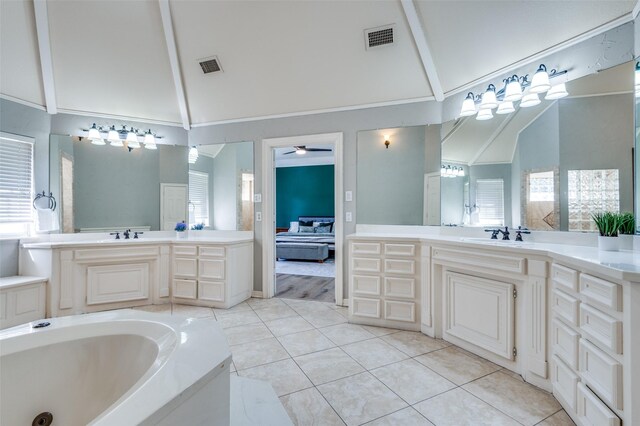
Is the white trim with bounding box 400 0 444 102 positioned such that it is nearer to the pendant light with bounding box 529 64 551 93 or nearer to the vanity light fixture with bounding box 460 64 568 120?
the vanity light fixture with bounding box 460 64 568 120

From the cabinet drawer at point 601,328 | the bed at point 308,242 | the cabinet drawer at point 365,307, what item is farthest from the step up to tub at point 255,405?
the bed at point 308,242

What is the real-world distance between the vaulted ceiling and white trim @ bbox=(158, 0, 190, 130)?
30 mm

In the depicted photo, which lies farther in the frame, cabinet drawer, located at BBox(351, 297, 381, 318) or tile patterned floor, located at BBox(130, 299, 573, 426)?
cabinet drawer, located at BBox(351, 297, 381, 318)

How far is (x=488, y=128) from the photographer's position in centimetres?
286

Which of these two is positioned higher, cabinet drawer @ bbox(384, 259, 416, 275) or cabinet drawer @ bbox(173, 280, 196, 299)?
cabinet drawer @ bbox(384, 259, 416, 275)

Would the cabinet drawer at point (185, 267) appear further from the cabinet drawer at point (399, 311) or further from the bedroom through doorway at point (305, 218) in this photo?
the cabinet drawer at point (399, 311)

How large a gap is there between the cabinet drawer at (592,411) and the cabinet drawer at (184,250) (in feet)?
12.0

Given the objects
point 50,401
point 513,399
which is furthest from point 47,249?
point 513,399

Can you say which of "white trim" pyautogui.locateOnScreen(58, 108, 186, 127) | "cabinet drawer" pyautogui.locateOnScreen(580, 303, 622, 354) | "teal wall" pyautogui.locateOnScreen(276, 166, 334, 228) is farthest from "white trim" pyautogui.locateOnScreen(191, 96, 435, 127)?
"teal wall" pyautogui.locateOnScreen(276, 166, 334, 228)

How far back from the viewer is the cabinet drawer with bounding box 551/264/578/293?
5.32ft

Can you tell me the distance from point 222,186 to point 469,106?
10.4ft

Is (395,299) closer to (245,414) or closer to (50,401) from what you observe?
(245,414)

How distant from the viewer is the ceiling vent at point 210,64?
3523mm

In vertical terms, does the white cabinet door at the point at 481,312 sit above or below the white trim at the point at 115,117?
below
